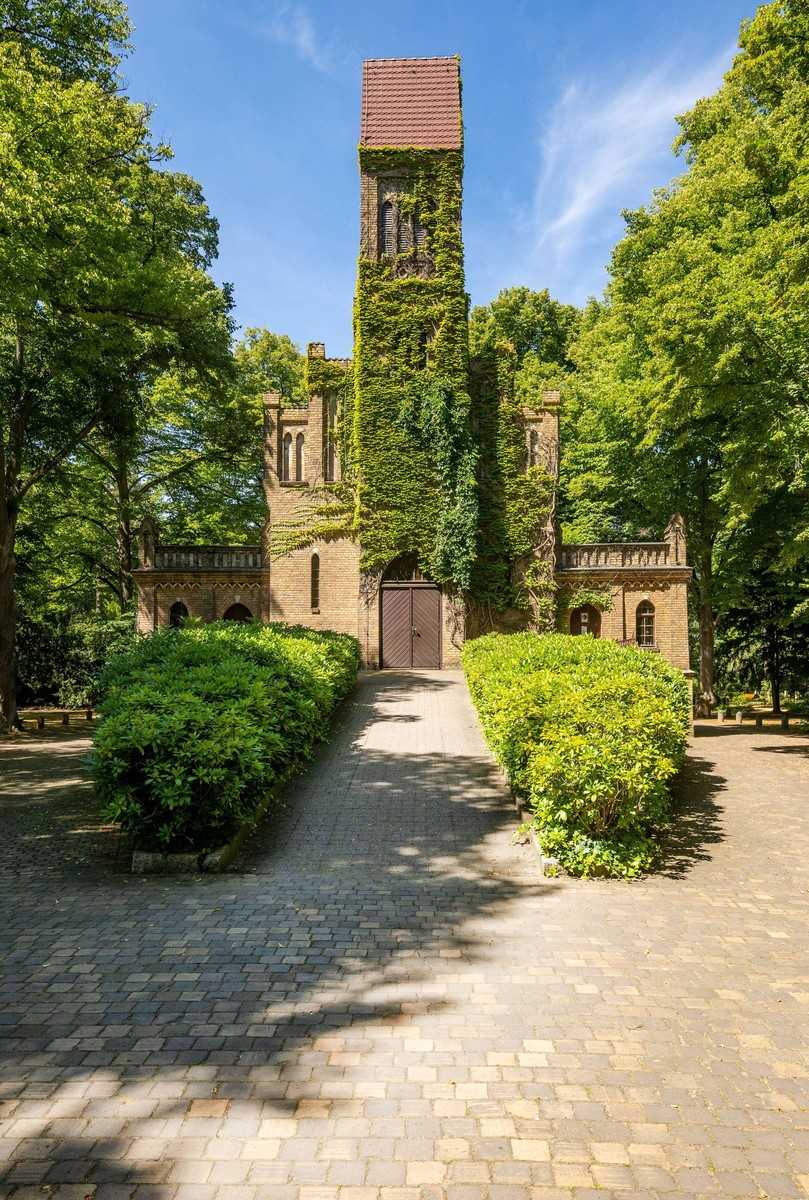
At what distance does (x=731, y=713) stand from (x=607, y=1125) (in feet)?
81.1

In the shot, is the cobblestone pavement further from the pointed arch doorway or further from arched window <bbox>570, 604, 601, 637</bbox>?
arched window <bbox>570, 604, 601, 637</bbox>

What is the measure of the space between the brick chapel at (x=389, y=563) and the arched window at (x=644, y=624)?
4 cm

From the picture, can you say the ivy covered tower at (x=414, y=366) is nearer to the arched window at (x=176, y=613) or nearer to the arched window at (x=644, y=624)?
the arched window at (x=644, y=624)

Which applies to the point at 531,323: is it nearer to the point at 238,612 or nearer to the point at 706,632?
the point at 706,632

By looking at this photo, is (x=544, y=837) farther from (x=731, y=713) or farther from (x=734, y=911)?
(x=731, y=713)

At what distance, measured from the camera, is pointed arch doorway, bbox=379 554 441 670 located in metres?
24.4

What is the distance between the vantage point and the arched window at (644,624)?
25.1 metres

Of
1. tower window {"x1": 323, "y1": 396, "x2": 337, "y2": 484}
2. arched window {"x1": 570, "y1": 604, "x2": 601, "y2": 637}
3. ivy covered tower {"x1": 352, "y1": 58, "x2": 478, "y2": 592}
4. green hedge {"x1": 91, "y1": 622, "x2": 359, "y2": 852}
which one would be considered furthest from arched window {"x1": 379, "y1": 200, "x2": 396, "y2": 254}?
green hedge {"x1": 91, "y1": 622, "x2": 359, "y2": 852}

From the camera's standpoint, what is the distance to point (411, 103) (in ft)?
85.3


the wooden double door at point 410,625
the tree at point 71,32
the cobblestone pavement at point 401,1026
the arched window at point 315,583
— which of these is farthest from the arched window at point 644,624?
the tree at point 71,32

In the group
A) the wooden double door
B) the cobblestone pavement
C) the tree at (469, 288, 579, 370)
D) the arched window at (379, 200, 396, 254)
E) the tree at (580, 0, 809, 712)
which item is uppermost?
the tree at (469, 288, 579, 370)

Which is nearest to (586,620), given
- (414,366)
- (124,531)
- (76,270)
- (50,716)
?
(414,366)

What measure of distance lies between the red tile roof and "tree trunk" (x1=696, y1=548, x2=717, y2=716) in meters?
17.5

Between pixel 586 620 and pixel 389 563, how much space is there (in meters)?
7.58
